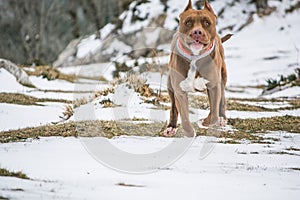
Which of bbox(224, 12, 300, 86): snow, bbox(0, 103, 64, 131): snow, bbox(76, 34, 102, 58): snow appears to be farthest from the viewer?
bbox(76, 34, 102, 58): snow

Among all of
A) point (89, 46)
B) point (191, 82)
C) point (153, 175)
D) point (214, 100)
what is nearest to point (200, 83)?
point (191, 82)

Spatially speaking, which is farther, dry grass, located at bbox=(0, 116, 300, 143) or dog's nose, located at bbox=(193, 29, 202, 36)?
dry grass, located at bbox=(0, 116, 300, 143)

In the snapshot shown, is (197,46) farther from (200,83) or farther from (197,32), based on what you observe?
(200,83)

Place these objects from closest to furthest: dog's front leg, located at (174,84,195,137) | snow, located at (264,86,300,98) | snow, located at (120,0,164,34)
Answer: dog's front leg, located at (174,84,195,137), snow, located at (264,86,300,98), snow, located at (120,0,164,34)

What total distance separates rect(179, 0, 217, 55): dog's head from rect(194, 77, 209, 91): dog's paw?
12.7 inches

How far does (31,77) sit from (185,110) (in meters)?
9.80

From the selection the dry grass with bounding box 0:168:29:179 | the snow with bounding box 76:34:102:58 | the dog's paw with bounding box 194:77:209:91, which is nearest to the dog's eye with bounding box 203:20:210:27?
the dog's paw with bounding box 194:77:209:91

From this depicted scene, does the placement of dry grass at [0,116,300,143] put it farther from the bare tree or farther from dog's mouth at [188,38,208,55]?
the bare tree

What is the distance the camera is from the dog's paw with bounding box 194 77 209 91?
5223 mm

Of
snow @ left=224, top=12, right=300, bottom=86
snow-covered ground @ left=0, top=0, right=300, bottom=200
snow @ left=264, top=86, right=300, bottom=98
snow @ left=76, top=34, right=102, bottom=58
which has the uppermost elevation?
snow-covered ground @ left=0, top=0, right=300, bottom=200

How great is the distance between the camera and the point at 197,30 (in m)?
4.84

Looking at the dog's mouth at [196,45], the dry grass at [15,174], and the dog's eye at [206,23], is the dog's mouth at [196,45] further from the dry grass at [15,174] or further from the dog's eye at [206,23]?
the dry grass at [15,174]

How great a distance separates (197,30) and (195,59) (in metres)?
0.40

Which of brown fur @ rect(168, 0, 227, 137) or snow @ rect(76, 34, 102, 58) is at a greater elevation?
brown fur @ rect(168, 0, 227, 137)
